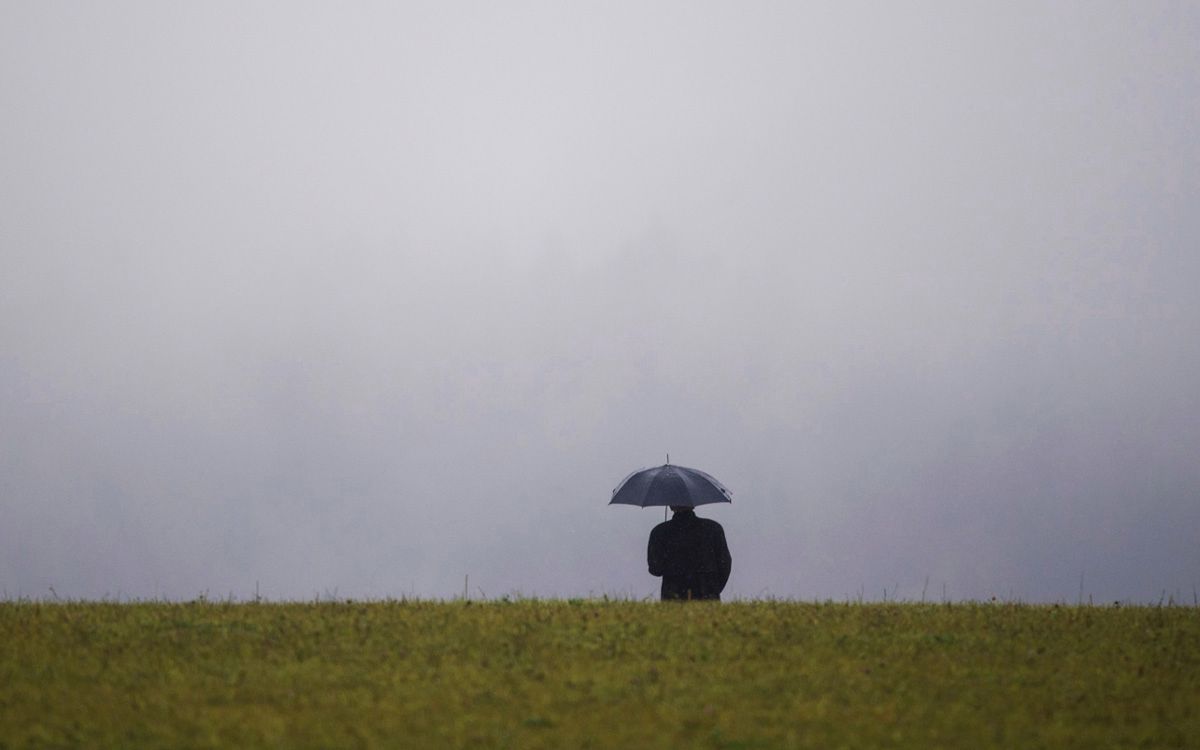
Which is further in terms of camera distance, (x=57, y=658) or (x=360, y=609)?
(x=360, y=609)

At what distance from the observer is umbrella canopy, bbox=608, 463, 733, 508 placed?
60.0 ft

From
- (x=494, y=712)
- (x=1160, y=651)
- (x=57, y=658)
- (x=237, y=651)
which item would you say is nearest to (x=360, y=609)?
(x=237, y=651)

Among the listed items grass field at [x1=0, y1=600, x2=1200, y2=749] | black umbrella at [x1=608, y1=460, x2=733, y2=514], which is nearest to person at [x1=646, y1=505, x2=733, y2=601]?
black umbrella at [x1=608, y1=460, x2=733, y2=514]

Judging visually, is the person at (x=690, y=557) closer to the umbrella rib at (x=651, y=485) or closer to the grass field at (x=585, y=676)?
the umbrella rib at (x=651, y=485)

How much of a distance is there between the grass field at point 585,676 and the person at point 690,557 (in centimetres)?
125

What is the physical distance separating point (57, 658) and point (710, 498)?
9.21 meters

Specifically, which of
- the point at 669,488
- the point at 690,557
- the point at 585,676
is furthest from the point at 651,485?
the point at 585,676

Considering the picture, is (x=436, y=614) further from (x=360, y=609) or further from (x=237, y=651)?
(x=237, y=651)

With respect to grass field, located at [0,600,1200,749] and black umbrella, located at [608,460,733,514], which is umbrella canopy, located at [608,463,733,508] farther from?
grass field, located at [0,600,1200,749]

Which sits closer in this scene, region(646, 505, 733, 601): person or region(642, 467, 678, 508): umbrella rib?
region(646, 505, 733, 601): person

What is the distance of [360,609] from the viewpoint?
15766 mm

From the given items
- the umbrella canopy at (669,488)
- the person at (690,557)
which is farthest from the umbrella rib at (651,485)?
the person at (690,557)

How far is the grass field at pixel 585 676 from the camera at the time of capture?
10.4 m

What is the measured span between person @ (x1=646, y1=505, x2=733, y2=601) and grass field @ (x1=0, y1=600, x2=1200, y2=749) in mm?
1252
